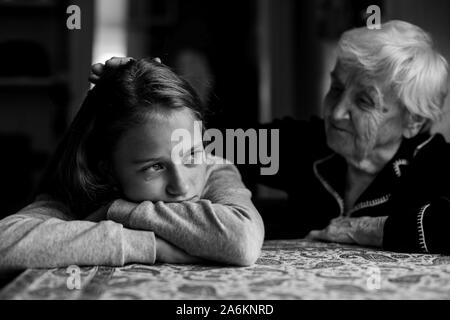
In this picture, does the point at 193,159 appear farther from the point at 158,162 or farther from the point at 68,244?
the point at 68,244

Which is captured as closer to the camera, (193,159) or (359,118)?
(193,159)

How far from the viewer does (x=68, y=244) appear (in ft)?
3.48

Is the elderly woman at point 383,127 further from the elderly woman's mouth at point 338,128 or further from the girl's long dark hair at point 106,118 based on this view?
the girl's long dark hair at point 106,118

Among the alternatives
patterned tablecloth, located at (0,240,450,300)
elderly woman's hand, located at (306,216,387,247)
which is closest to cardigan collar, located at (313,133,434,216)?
elderly woman's hand, located at (306,216,387,247)

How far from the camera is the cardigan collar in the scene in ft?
5.10

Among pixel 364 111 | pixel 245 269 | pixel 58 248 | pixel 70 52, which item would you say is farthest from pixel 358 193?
pixel 70 52

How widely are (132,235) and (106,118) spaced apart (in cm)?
26

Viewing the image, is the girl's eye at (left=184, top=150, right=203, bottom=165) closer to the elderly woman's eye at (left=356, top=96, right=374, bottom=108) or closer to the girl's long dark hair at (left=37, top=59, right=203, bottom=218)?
the girl's long dark hair at (left=37, top=59, right=203, bottom=218)

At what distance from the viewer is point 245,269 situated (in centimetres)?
108

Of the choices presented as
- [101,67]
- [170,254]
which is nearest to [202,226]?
[170,254]

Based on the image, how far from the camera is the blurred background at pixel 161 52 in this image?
3.61 meters

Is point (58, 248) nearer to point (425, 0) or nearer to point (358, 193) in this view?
point (358, 193)

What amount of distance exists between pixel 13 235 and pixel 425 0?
76.3 inches

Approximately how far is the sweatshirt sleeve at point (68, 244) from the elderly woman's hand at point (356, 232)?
514 millimetres
